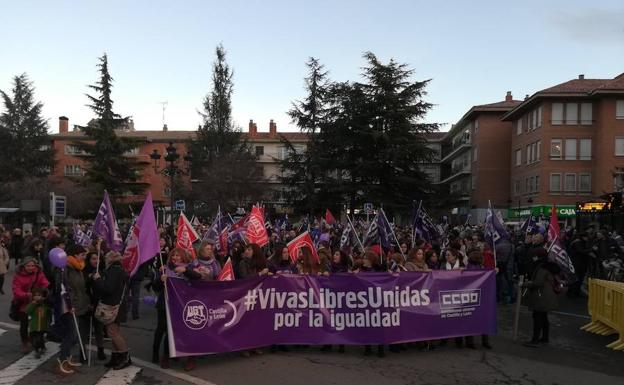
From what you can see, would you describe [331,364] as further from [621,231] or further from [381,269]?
[621,231]

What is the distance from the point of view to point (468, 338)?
8.93m

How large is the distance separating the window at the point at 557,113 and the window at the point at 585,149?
107 inches

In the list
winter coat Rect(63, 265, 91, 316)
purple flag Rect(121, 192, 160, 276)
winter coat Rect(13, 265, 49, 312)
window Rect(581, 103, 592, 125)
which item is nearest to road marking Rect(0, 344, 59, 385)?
winter coat Rect(13, 265, 49, 312)

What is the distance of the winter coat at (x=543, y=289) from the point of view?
895 centimetres

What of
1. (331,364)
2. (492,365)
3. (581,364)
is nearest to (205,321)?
(331,364)

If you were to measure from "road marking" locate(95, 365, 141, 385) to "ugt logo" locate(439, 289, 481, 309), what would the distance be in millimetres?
4374

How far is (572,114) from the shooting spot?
169 ft

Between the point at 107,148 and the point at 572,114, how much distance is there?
1656 inches

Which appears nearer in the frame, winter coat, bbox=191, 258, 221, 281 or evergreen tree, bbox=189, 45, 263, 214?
winter coat, bbox=191, 258, 221, 281

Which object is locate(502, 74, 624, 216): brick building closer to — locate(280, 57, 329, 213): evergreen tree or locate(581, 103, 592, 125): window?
locate(581, 103, 592, 125): window

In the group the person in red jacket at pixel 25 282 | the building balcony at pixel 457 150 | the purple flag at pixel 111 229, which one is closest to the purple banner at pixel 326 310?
the person in red jacket at pixel 25 282

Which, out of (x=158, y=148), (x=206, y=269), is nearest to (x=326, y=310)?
(x=206, y=269)

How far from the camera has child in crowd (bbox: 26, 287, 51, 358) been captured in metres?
7.94

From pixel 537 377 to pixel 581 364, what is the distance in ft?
3.84
